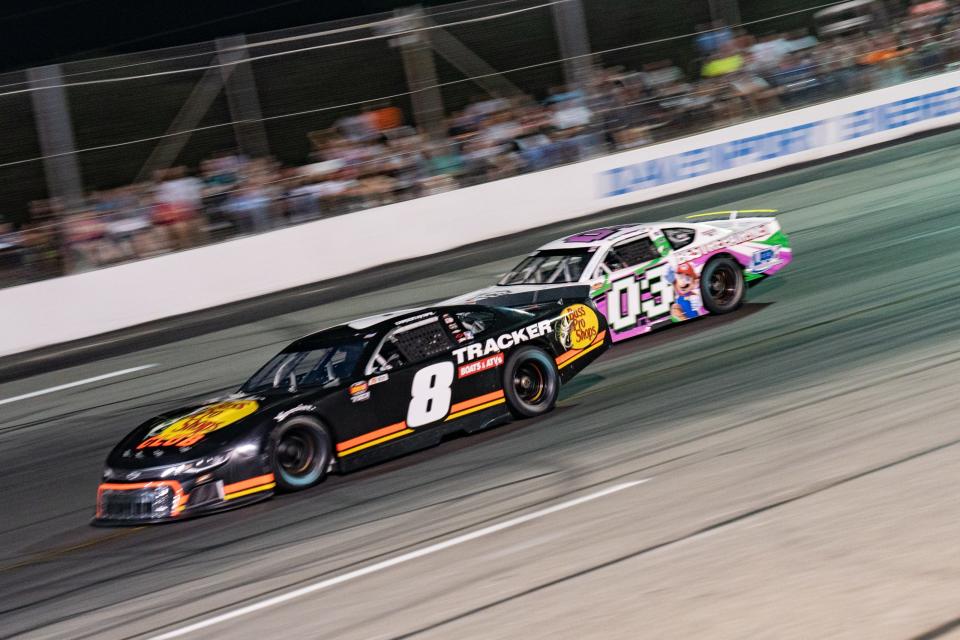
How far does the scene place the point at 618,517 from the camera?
6.47 m

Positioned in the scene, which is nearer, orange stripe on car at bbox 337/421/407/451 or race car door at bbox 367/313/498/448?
orange stripe on car at bbox 337/421/407/451

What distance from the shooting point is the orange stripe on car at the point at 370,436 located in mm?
8383

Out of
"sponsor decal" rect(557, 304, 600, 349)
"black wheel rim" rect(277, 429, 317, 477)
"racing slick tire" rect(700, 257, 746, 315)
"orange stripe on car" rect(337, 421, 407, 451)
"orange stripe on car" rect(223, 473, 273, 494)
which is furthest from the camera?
"racing slick tire" rect(700, 257, 746, 315)

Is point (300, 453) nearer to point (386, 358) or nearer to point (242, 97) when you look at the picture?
point (386, 358)

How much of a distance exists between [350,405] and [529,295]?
3.53 metres

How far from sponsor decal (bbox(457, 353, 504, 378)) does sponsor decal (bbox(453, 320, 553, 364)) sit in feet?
0.10

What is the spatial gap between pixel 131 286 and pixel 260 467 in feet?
29.1

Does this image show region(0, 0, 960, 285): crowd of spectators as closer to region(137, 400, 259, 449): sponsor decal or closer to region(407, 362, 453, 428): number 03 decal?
region(137, 400, 259, 449): sponsor decal

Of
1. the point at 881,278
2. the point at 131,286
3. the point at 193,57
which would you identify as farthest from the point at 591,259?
the point at 193,57

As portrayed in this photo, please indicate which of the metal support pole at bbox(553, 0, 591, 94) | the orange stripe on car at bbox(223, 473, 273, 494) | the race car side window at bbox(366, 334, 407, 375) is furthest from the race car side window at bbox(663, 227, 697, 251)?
the metal support pole at bbox(553, 0, 591, 94)

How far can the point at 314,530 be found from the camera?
7.13m

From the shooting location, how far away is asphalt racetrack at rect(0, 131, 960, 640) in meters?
5.14

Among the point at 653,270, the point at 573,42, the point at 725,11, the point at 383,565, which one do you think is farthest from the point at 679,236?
the point at 725,11

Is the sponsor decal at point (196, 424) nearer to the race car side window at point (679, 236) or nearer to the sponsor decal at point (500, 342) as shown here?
the sponsor decal at point (500, 342)
